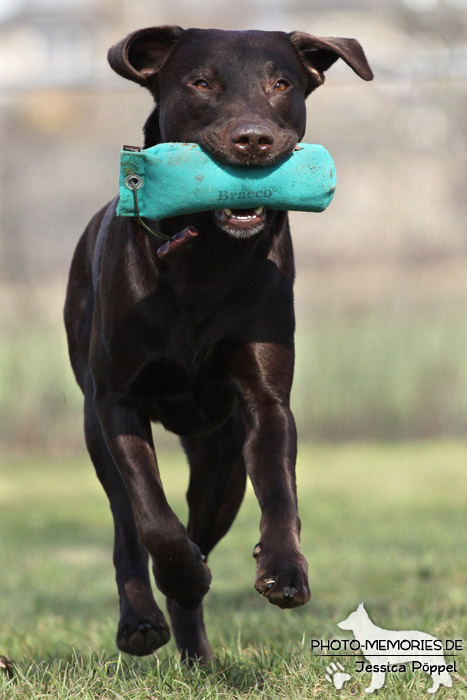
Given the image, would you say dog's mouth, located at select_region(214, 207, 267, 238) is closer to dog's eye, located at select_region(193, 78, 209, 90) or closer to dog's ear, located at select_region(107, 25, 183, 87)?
dog's eye, located at select_region(193, 78, 209, 90)

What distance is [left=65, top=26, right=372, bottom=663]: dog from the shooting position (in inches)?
141

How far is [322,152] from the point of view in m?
3.70

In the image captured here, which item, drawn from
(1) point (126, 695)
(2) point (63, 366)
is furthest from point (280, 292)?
(2) point (63, 366)

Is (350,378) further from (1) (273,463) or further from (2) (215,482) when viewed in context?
(1) (273,463)

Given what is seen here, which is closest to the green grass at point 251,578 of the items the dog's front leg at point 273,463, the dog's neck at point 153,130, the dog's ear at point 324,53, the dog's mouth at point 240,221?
the dog's front leg at point 273,463

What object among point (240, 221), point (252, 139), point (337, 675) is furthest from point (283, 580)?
point (252, 139)

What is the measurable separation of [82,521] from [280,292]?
15.8 ft

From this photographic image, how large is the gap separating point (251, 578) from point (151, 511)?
3.07 m

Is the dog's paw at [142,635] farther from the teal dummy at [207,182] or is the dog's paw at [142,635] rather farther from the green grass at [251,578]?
the teal dummy at [207,182]

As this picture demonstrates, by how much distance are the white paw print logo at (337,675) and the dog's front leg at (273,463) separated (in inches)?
11.9

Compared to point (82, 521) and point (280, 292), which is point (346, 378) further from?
point (280, 292)

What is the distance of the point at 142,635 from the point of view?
3.76 metres

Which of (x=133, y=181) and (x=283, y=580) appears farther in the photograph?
(x=133, y=181)

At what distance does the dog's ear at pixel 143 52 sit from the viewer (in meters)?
3.80
